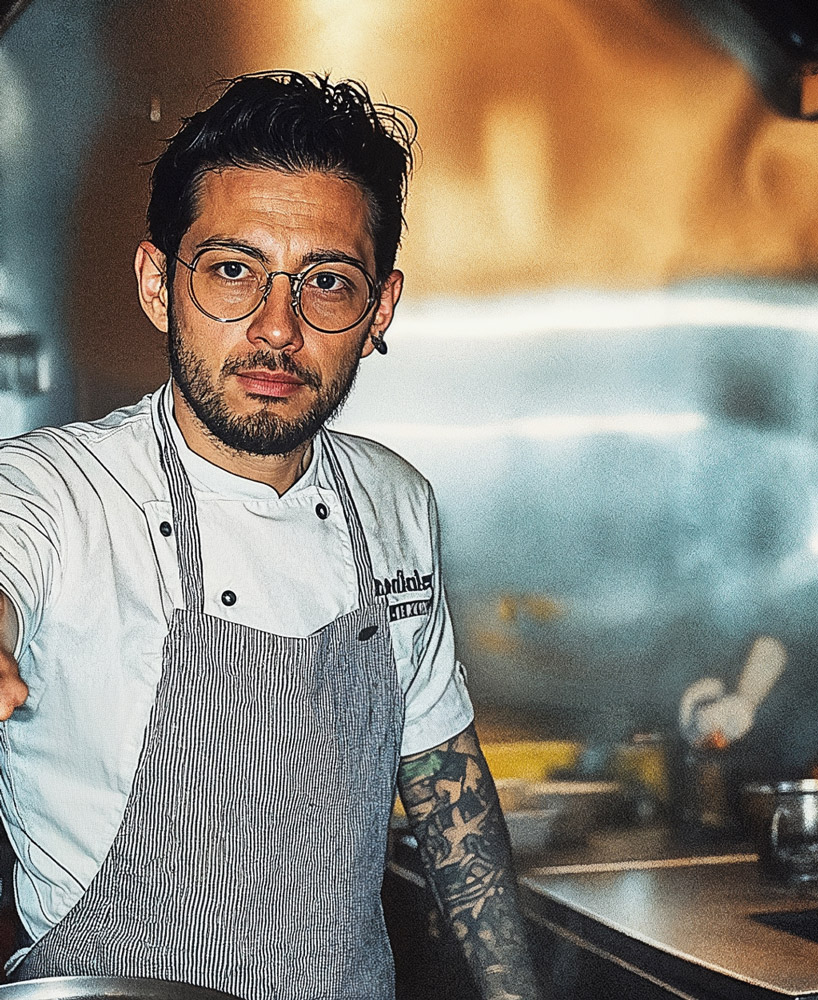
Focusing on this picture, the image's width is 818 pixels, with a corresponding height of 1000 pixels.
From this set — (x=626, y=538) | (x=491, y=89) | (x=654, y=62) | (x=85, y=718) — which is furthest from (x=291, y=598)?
(x=654, y=62)

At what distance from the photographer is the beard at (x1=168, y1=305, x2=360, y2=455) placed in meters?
1.51

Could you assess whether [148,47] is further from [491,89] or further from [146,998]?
[146,998]

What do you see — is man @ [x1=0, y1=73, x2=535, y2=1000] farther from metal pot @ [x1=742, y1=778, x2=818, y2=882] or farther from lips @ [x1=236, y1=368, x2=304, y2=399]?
metal pot @ [x1=742, y1=778, x2=818, y2=882]

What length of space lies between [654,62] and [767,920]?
1.33 m

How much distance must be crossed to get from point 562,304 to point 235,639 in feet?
2.93

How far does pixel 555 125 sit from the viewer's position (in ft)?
6.97

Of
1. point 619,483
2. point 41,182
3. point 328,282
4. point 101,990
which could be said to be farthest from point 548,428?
point 101,990

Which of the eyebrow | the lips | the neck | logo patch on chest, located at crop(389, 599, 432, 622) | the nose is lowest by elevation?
logo patch on chest, located at crop(389, 599, 432, 622)

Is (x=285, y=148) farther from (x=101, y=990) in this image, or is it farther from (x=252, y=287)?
(x=101, y=990)

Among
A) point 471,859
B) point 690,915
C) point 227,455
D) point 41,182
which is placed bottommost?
point 690,915

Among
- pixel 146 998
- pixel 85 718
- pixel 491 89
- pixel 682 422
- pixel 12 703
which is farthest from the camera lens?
pixel 682 422

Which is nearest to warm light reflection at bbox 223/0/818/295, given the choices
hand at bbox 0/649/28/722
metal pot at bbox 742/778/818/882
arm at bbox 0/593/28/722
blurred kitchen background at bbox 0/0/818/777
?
blurred kitchen background at bbox 0/0/818/777

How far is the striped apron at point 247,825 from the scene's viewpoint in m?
1.43

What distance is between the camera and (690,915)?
1.89 metres
